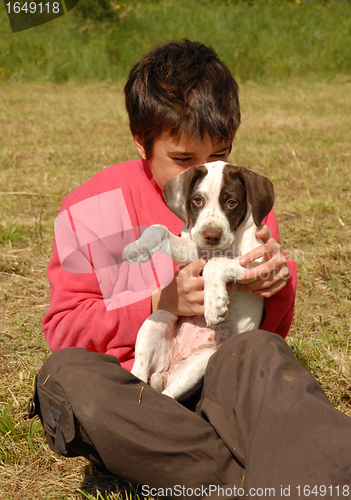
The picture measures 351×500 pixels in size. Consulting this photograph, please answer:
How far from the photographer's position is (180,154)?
2.53 meters

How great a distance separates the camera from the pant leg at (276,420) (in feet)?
5.32

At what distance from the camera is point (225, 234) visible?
221 cm

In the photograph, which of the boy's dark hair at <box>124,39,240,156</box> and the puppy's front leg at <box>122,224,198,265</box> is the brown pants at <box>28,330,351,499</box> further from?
the boy's dark hair at <box>124,39,240,156</box>

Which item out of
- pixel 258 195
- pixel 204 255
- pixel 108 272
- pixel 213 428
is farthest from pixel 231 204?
pixel 213 428

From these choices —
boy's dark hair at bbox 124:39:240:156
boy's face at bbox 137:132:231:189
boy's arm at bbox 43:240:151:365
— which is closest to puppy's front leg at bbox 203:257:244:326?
boy's arm at bbox 43:240:151:365

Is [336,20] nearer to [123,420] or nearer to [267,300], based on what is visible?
[267,300]

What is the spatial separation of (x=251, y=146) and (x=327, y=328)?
408 centimetres

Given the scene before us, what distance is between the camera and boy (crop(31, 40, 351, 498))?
177cm

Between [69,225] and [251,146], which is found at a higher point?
[69,225]

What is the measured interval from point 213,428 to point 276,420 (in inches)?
10.3

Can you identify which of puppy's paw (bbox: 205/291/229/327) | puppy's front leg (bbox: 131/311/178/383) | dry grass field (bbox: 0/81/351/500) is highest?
puppy's paw (bbox: 205/291/229/327)

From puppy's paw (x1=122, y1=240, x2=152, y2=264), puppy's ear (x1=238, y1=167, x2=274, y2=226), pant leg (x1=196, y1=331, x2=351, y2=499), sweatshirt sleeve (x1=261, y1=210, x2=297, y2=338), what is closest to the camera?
pant leg (x1=196, y1=331, x2=351, y2=499)

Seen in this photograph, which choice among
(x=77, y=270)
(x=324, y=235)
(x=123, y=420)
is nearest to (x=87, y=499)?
(x=123, y=420)

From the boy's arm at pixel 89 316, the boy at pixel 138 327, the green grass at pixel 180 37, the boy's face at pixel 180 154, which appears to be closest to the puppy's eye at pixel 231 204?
the boy at pixel 138 327
